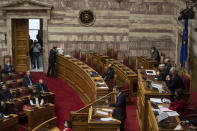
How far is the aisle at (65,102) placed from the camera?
9.64 metres

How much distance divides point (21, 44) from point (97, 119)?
31.7 feet

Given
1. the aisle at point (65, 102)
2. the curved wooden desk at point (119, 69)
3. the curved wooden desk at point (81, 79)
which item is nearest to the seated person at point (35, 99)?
the aisle at point (65, 102)

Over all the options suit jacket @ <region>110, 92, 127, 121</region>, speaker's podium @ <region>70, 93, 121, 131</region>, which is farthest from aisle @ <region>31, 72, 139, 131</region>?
speaker's podium @ <region>70, 93, 121, 131</region>

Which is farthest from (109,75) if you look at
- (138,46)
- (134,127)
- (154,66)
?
(138,46)

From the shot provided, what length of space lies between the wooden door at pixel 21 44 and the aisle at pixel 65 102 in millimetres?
815

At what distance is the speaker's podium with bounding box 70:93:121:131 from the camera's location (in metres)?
7.10

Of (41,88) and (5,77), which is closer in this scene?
(41,88)

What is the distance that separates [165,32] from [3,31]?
7.52 meters

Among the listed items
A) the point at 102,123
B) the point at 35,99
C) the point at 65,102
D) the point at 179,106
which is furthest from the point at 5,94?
the point at 179,106

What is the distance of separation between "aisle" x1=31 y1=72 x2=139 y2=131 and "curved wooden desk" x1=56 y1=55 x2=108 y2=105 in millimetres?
237

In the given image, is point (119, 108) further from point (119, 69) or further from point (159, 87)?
point (119, 69)

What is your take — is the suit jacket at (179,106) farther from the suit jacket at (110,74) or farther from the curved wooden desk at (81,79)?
the suit jacket at (110,74)

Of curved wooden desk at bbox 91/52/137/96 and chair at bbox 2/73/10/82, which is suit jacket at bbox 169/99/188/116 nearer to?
curved wooden desk at bbox 91/52/137/96

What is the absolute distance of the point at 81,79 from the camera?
1270 centimetres
